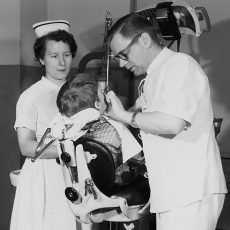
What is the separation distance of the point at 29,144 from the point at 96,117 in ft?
1.55

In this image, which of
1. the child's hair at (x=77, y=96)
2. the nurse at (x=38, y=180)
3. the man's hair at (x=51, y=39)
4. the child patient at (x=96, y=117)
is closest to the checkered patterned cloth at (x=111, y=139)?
the child patient at (x=96, y=117)

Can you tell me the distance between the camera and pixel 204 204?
175 centimetres

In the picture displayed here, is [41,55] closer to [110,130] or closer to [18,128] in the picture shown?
[18,128]

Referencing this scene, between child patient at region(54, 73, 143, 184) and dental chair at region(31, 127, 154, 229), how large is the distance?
0.06 meters

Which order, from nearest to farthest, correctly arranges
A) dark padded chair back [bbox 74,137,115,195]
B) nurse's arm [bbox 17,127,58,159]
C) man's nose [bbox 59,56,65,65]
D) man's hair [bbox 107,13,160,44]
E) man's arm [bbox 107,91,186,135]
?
man's arm [bbox 107,91,186,135] → man's hair [bbox 107,13,160,44] → dark padded chair back [bbox 74,137,115,195] → nurse's arm [bbox 17,127,58,159] → man's nose [bbox 59,56,65,65]

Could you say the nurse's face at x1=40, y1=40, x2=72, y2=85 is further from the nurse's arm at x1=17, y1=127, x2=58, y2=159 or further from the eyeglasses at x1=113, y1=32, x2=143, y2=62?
the eyeglasses at x1=113, y1=32, x2=143, y2=62

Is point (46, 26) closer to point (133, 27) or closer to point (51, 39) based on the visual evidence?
point (51, 39)

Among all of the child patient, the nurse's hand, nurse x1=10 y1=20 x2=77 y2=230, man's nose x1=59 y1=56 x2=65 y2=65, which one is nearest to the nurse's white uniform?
nurse x1=10 y1=20 x2=77 y2=230

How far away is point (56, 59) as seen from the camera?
2.38 meters

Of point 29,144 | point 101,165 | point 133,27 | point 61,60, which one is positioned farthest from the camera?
point 61,60

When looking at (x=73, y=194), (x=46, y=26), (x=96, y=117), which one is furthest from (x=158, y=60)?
(x=46, y=26)

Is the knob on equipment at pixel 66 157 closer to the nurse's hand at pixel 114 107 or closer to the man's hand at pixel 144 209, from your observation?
the nurse's hand at pixel 114 107

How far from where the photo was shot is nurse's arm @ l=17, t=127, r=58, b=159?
2201 mm

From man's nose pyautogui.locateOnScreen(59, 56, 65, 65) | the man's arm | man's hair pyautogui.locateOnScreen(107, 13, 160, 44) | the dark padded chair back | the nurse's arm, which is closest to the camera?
the man's arm
